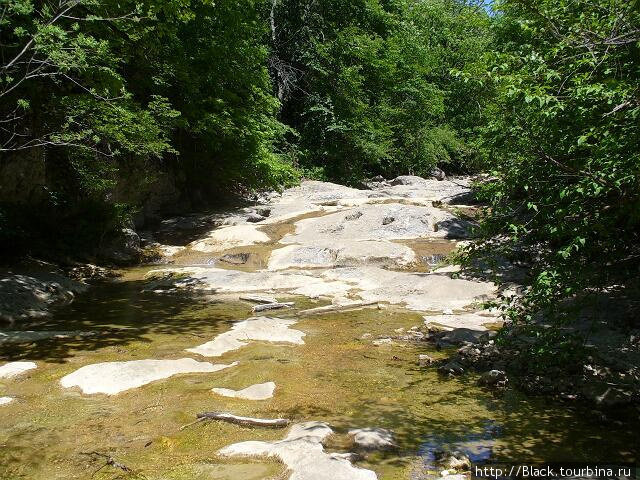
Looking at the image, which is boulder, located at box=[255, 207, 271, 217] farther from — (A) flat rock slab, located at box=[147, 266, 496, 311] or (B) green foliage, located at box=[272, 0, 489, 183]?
(B) green foliage, located at box=[272, 0, 489, 183]

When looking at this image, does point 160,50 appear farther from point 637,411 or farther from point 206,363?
point 637,411

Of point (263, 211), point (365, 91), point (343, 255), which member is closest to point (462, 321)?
point (343, 255)

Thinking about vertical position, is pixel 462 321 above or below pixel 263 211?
below

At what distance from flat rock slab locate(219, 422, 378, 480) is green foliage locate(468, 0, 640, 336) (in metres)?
2.21

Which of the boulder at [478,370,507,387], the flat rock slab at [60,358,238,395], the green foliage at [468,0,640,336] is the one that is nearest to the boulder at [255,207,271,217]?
the flat rock slab at [60,358,238,395]

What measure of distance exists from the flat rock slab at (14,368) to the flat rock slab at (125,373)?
60 cm

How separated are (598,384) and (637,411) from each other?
0.48 metres

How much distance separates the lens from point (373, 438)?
4.09 metres

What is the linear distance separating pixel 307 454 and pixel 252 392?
1.64 meters

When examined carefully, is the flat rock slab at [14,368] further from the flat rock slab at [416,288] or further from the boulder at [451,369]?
the flat rock slab at [416,288]

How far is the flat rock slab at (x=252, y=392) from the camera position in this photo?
16.7 feet

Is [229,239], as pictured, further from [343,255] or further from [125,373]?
[125,373]

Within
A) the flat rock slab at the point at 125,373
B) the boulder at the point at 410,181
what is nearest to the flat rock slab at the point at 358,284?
the flat rock slab at the point at 125,373

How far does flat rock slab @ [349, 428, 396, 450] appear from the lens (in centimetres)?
402
